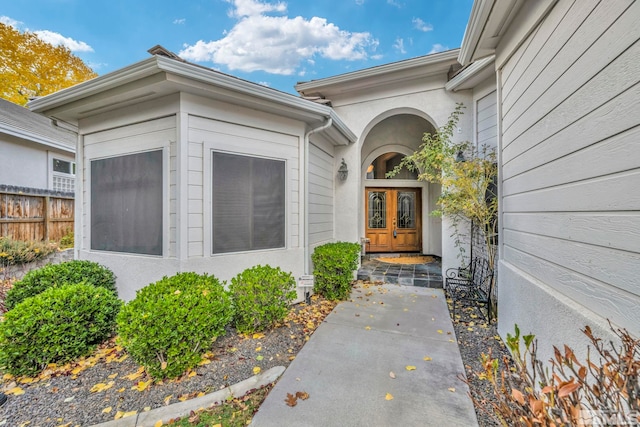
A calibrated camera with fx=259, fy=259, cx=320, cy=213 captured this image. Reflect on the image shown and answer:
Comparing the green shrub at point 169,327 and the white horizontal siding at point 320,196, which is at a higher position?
the white horizontal siding at point 320,196

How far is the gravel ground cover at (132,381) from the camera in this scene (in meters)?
2.12

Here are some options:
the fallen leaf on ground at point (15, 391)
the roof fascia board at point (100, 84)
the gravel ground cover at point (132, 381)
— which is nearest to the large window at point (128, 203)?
the roof fascia board at point (100, 84)

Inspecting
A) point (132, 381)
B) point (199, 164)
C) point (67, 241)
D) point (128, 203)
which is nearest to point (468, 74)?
point (199, 164)

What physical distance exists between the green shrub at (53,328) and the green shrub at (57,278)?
2.96 ft

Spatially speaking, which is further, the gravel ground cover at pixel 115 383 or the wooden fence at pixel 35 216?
the wooden fence at pixel 35 216

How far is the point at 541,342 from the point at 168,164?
4.74 m

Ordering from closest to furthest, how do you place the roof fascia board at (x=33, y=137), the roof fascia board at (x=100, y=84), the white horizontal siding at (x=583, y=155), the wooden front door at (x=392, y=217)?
1. the white horizontal siding at (x=583, y=155)
2. the roof fascia board at (x=100, y=84)
3. the wooden front door at (x=392, y=217)
4. the roof fascia board at (x=33, y=137)

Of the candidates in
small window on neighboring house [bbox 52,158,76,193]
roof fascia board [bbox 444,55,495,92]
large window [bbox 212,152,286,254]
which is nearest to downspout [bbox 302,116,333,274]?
large window [bbox 212,152,286,254]

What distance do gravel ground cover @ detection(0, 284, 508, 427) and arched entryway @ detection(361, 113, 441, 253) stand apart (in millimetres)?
4476

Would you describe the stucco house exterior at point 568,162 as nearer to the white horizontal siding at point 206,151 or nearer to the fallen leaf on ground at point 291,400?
the fallen leaf on ground at point 291,400

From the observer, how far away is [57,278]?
3.71 meters

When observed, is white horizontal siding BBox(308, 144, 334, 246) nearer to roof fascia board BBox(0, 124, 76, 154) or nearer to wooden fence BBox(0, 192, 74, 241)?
wooden fence BBox(0, 192, 74, 241)

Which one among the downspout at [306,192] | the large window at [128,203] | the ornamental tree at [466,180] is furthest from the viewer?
the downspout at [306,192]

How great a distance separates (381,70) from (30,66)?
17.4m
